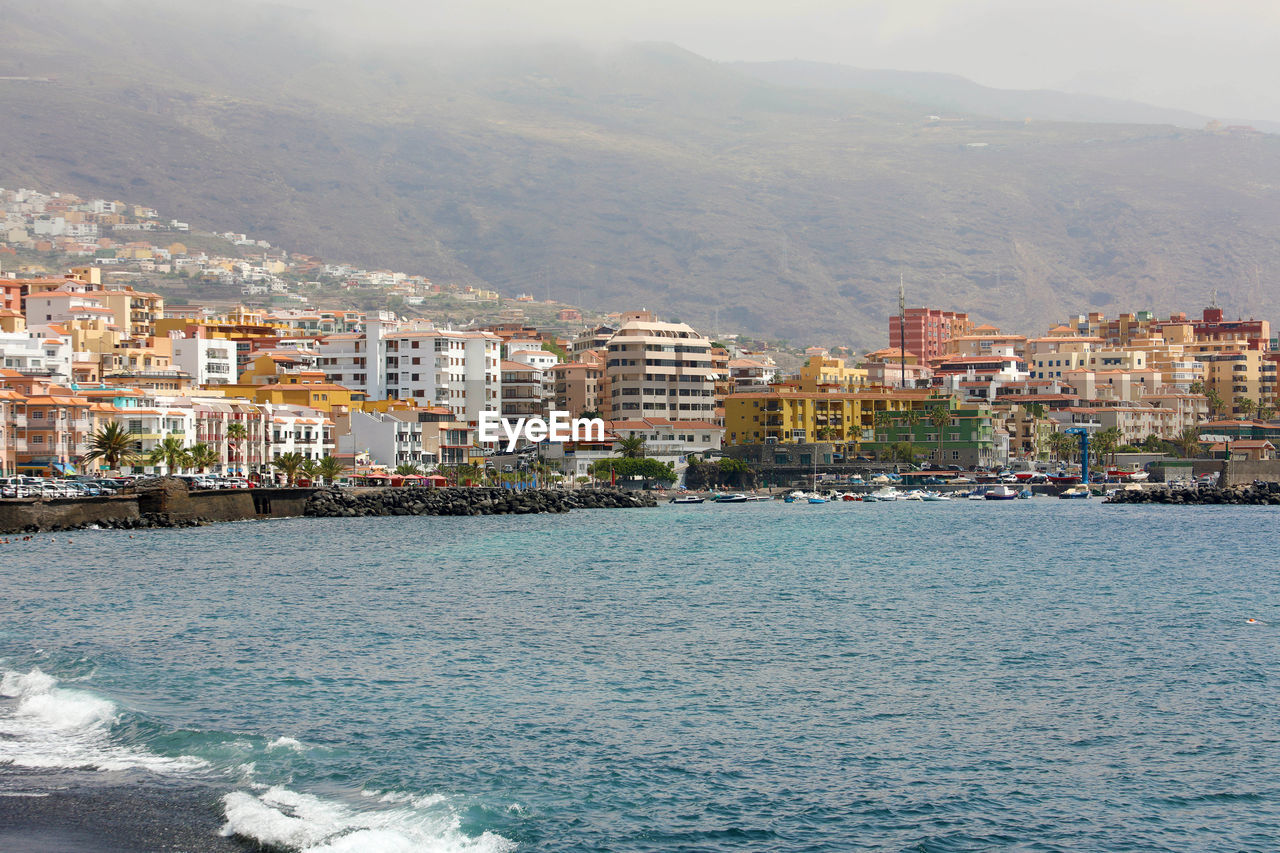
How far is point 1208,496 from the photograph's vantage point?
407 ft

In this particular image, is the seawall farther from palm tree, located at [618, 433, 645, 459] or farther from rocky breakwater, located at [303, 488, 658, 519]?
palm tree, located at [618, 433, 645, 459]

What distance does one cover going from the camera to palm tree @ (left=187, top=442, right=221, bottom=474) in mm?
92625

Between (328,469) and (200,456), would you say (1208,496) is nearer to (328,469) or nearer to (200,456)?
(328,469)

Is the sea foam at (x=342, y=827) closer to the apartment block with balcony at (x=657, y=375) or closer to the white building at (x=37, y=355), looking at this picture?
the white building at (x=37, y=355)

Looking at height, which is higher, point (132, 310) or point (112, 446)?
point (132, 310)

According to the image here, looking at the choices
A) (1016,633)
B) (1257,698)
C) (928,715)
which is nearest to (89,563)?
(1016,633)

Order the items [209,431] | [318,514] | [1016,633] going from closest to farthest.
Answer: [1016,633] → [318,514] → [209,431]

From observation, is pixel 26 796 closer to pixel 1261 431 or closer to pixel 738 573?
pixel 738 573

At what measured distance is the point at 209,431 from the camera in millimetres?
98812

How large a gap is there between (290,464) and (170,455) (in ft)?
32.6

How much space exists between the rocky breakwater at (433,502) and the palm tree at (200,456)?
750cm

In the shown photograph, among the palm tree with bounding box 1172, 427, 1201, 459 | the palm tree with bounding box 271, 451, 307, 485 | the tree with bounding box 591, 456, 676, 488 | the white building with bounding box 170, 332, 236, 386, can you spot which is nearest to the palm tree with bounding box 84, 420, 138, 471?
the palm tree with bounding box 271, 451, 307, 485

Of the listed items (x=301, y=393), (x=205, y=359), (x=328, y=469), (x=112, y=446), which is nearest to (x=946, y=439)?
(x=301, y=393)

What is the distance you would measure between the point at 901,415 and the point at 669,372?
27512 mm
